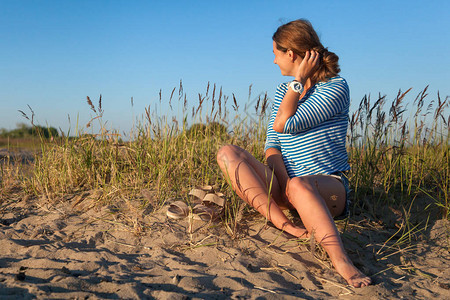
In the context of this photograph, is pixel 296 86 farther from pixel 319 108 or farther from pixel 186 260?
pixel 186 260

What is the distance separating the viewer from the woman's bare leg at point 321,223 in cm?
190

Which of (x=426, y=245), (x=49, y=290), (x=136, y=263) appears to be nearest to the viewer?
(x=49, y=290)

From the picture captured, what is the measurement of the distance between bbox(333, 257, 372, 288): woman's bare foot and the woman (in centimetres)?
28

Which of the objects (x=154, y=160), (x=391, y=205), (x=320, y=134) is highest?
Answer: (x=320, y=134)

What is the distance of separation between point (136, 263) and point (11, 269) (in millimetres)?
628

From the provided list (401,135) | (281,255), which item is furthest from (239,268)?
(401,135)

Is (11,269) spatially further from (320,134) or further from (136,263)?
(320,134)

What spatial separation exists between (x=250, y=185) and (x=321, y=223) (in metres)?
0.51

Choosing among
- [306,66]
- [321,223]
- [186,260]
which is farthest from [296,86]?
[186,260]

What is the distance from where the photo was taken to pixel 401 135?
2.99 meters

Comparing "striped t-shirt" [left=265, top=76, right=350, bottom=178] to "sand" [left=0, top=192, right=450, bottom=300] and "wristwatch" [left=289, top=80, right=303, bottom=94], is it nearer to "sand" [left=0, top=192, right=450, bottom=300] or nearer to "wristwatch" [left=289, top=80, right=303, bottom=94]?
"wristwatch" [left=289, top=80, right=303, bottom=94]

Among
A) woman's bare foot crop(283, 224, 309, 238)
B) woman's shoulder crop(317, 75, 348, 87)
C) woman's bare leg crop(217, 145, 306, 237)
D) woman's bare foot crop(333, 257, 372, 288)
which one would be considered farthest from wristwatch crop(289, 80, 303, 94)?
woman's bare foot crop(333, 257, 372, 288)

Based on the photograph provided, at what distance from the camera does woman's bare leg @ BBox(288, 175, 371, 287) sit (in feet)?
6.22

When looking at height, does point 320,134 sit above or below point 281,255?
above
